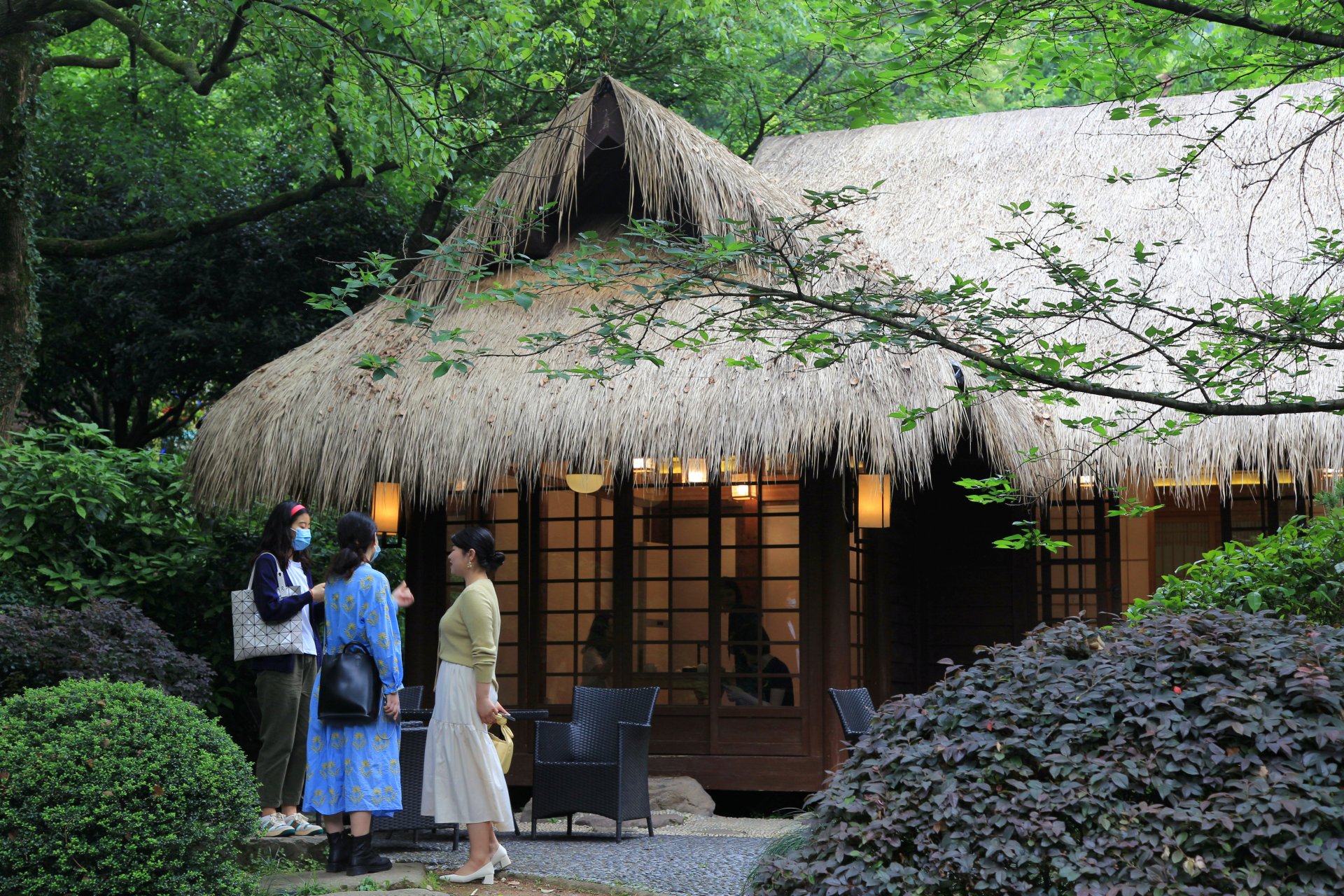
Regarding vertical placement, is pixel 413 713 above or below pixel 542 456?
below

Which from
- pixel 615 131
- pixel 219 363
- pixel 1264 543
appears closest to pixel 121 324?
pixel 219 363

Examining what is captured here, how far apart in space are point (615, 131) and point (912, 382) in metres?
2.84

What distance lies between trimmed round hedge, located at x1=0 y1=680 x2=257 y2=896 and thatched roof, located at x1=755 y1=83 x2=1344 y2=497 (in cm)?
550

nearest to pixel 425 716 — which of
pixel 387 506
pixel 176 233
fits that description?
pixel 387 506

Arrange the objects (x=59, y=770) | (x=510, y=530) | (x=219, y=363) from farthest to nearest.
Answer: (x=219, y=363)
(x=510, y=530)
(x=59, y=770)

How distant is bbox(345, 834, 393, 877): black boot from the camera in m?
5.41

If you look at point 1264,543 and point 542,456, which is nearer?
point 1264,543

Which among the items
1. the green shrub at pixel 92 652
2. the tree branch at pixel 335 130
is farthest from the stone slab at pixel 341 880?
the tree branch at pixel 335 130

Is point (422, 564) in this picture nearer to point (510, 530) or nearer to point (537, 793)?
point (510, 530)

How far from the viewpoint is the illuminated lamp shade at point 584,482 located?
29.0 ft

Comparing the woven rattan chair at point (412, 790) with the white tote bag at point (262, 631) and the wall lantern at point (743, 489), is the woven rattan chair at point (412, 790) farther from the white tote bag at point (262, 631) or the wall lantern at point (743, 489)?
the wall lantern at point (743, 489)

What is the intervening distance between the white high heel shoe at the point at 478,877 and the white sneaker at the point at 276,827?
3.08 feet

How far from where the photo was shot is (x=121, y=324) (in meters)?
15.0

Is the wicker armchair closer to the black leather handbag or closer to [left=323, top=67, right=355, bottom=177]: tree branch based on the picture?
the black leather handbag
